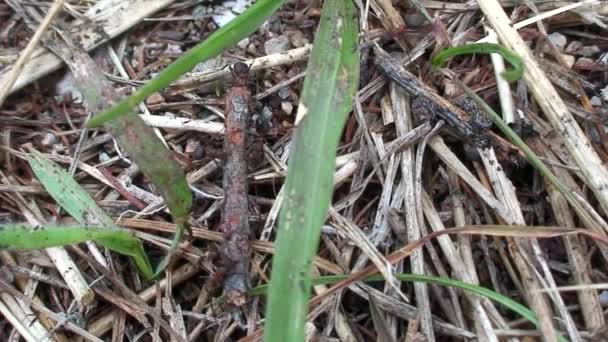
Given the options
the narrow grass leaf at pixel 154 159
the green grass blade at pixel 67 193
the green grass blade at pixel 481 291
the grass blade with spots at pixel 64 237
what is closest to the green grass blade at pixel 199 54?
the narrow grass leaf at pixel 154 159

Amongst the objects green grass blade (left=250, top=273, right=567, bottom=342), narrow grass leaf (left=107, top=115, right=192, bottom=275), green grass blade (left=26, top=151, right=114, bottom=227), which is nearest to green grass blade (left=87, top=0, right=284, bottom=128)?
narrow grass leaf (left=107, top=115, right=192, bottom=275)

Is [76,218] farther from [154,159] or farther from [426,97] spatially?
[426,97]

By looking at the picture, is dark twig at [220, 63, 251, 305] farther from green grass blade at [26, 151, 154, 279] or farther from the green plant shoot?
the green plant shoot

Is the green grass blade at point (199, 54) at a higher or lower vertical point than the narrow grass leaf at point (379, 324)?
higher

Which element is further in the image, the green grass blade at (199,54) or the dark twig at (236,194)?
the dark twig at (236,194)

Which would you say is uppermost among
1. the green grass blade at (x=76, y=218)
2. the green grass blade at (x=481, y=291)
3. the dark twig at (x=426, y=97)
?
the green grass blade at (x=76, y=218)

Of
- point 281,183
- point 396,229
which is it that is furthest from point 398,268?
point 281,183

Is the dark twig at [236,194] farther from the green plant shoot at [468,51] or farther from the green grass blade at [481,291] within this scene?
the green plant shoot at [468,51]
